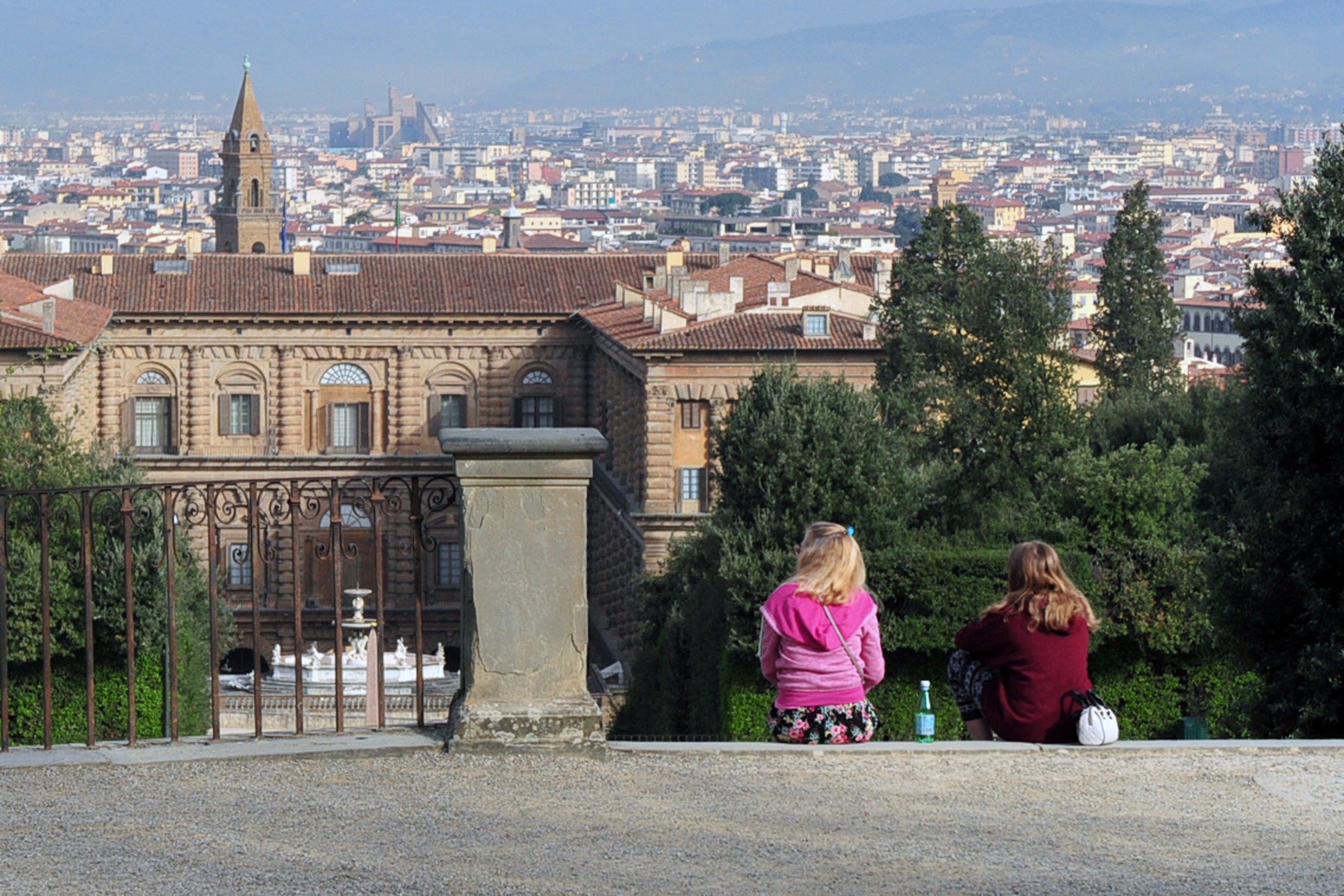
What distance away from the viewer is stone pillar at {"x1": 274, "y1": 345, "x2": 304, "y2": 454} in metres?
61.8

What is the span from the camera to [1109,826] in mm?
9102

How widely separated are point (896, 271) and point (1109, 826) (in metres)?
41.1

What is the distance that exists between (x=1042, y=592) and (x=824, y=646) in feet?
3.17

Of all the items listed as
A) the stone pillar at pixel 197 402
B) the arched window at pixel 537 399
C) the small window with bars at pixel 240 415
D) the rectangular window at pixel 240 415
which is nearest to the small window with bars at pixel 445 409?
the arched window at pixel 537 399

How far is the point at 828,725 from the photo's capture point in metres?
10.4

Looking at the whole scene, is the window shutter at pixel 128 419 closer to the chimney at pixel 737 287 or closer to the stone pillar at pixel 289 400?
the stone pillar at pixel 289 400

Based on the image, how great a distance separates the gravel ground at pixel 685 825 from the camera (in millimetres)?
8367

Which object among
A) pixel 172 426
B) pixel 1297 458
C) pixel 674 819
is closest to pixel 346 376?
pixel 172 426

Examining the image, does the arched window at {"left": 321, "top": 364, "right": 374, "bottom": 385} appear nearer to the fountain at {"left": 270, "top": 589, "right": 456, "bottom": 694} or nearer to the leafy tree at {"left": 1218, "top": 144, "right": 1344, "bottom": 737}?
the fountain at {"left": 270, "top": 589, "right": 456, "bottom": 694}

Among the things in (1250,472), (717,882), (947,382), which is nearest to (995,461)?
(947,382)

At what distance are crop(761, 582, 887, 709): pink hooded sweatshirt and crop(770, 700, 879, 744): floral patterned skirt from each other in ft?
0.09

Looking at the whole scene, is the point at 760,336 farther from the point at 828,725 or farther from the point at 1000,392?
the point at 828,725

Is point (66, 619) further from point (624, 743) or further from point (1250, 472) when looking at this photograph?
point (624, 743)

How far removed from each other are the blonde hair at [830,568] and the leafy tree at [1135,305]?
4268 cm
